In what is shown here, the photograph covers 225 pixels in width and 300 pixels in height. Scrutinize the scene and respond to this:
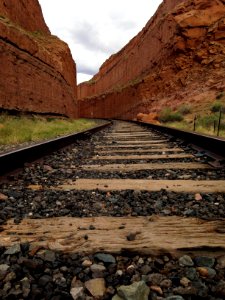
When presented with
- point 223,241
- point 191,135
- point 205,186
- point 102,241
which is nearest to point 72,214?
point 102,241

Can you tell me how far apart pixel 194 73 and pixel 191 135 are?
2619 cm

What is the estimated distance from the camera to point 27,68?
14.0 metres

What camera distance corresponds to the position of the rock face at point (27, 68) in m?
12.0

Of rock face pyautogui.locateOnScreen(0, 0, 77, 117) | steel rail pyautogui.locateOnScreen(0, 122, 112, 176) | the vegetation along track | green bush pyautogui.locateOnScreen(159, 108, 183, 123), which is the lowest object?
the vegetation along track

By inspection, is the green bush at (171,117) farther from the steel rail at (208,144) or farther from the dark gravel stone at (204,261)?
the dark gravel stone at (204,261)

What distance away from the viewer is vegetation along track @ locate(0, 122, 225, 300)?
1.07m

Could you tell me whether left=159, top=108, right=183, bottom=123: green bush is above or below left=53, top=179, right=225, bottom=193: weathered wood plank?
above

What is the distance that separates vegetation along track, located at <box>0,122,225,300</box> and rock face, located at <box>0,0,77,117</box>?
9.93 meters

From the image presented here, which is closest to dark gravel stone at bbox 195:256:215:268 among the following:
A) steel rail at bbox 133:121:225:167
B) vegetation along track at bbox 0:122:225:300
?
vegetation along track at bbox 0:122:225:300

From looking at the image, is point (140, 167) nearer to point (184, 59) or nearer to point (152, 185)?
point (152, 185)

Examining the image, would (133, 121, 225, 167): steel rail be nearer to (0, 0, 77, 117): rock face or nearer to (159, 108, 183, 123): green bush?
(0, 0, 77, 117): rock face

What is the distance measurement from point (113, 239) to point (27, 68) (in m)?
14.0

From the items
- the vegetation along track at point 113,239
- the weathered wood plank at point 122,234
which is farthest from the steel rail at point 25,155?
the weathered wood plank at point 122,234

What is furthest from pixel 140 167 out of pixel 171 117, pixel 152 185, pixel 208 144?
pixel 171 117
